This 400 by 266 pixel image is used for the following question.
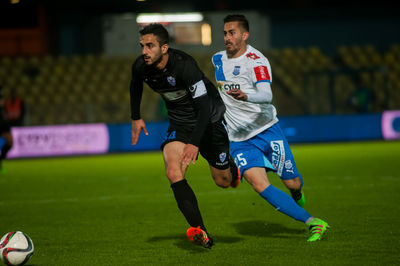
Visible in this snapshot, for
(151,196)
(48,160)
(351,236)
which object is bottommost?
(48,160)

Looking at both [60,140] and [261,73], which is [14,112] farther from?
[261,73]

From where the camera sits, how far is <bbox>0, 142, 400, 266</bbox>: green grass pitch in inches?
209

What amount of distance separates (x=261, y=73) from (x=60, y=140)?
1328cm

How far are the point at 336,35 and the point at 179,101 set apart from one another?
78.5 ft

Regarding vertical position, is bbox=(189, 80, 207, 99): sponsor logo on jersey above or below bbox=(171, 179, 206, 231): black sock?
above

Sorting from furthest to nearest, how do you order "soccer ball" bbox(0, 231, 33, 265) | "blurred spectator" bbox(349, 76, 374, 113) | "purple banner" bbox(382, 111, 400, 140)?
"blurred spectator" bbox(349, 76, 374, 113)
"purple banner" bbox(382, 111, 400, 140)
"soccer ball" bbox(0, 231, 33, 265)

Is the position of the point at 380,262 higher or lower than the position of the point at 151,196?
higher

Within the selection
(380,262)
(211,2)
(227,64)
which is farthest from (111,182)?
(211,2)

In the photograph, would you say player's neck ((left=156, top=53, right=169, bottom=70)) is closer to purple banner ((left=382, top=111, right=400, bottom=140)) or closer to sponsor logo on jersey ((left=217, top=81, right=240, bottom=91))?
sponsor logo on jersey ((left=217, top=81, right=240, bottom=91))

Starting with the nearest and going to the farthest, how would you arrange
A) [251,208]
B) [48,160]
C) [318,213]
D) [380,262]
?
[380,262] < [318,213] < [251,208] < [48,160]

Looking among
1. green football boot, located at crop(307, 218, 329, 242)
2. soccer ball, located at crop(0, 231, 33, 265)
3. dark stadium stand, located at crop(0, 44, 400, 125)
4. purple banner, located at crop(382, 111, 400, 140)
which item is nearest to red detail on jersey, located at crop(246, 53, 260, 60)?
green football boot, located at crop(307, 218, 329, 242)

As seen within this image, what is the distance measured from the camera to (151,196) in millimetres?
9531

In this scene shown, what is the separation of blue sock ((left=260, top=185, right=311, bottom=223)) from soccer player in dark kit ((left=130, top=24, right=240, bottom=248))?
569mm

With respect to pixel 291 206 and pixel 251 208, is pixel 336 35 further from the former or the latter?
pixel 291 206
